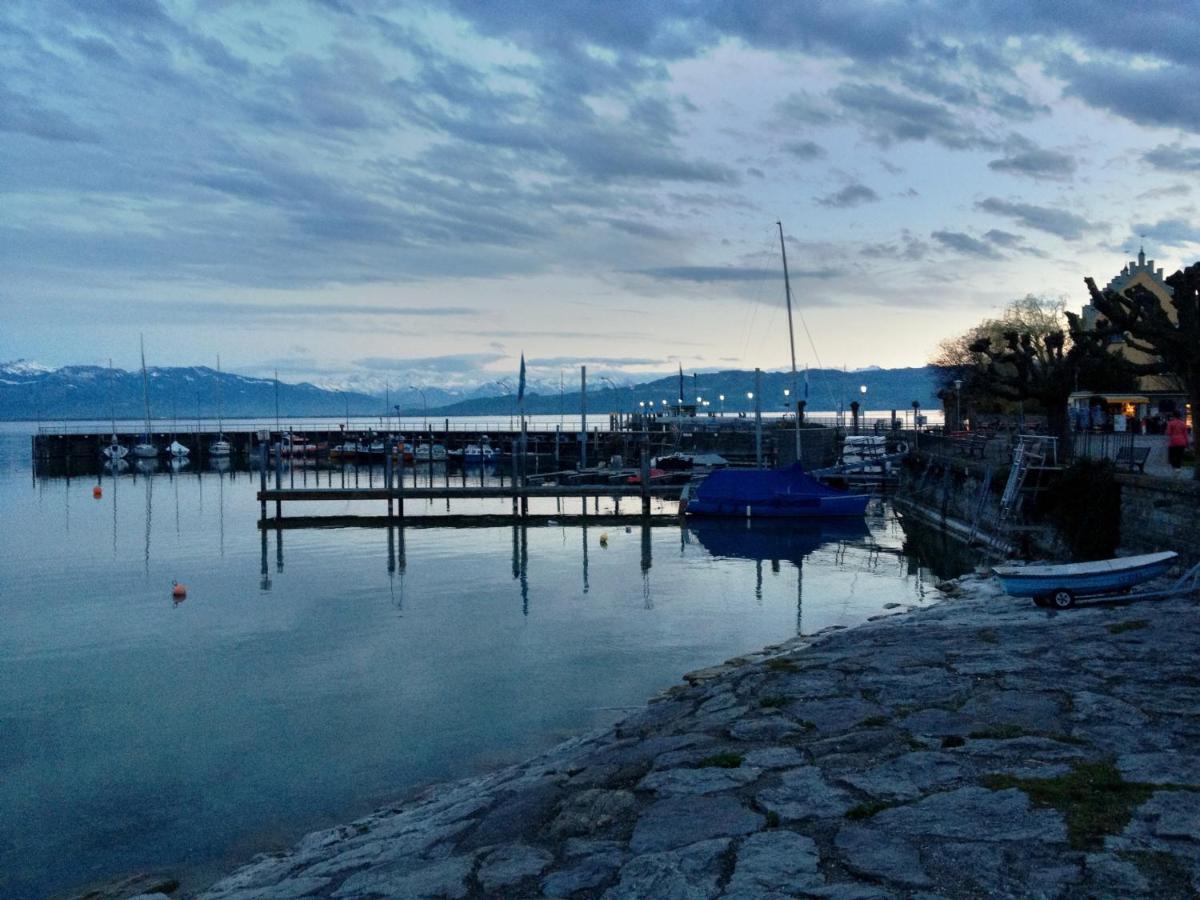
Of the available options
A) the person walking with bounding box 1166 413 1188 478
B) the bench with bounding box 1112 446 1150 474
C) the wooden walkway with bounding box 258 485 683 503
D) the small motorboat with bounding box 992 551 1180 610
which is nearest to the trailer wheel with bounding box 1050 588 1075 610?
the small motorboat with bounding box 992 551 1180 610

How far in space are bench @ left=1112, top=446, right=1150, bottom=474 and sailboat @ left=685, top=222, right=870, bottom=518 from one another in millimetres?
15329

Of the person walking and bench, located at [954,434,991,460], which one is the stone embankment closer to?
the person walking

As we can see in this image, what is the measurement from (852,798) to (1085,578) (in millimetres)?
12211

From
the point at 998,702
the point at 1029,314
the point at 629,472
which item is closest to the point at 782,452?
the point at 629,472

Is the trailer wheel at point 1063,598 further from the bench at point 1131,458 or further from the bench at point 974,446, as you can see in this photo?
the bench at point 974,446

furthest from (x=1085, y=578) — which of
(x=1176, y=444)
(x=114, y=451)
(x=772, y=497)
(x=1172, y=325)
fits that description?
(x=114, y=451)

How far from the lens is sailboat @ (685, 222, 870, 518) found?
41500 millimetres

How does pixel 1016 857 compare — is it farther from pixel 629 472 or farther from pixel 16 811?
pixel 629 472

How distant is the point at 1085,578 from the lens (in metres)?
17.0

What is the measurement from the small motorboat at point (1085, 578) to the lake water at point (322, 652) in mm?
5568

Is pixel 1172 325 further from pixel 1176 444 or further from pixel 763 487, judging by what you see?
pixel 763 487

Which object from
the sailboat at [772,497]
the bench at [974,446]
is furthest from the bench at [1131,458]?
the sailboat at [772,497]

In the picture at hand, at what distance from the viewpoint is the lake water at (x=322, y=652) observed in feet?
39.6

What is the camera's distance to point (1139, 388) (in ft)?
165
